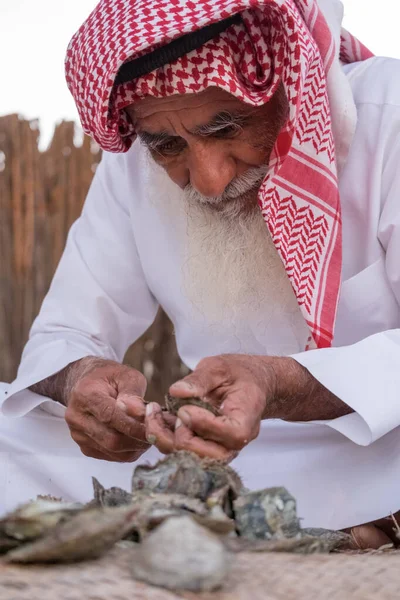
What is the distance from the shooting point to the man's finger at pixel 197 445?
1854mm

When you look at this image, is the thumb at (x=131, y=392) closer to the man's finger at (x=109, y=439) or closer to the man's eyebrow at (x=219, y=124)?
the man's finger at (x=109, y=439)

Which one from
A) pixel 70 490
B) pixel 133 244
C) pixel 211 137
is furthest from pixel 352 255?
pixel 70 490

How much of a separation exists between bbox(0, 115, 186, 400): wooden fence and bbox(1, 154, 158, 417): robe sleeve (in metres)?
1.93

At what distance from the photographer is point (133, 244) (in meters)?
3.56

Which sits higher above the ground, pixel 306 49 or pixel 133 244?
pixel 306 49

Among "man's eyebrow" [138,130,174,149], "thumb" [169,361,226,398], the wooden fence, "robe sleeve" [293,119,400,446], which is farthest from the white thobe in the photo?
the wooden fence

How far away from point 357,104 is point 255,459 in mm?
1283

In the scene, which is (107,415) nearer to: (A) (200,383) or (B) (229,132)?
(A) (200,383)

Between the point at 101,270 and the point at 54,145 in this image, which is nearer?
the point at 101,270

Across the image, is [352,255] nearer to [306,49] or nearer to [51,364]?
[306,49]

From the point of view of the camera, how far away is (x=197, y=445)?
1857mm

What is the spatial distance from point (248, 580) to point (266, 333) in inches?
67.3

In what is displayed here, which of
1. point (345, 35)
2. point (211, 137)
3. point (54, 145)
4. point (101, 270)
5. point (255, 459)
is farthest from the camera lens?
point (54, 145)

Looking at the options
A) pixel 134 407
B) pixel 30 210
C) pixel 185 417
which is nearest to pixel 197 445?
pixel 185 417
